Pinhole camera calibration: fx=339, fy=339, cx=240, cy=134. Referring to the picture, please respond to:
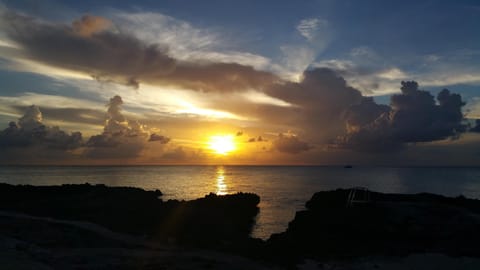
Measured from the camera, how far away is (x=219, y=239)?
29.9m

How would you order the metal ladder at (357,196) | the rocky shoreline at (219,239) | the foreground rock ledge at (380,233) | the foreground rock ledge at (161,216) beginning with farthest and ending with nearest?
the metal ladder at (357,196)
the foreground rock ledge at (161,216)
the foreground rock ledge at (380,233)
the rocky shoreline at (219,239)

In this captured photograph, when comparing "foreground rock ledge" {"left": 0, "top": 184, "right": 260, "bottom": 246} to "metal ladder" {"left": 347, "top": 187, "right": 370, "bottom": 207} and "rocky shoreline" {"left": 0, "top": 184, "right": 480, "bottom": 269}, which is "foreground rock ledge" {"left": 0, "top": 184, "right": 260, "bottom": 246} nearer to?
"rocky shoreline" {"left": 0, "top": 184, "right": 480, "bottom": 269}

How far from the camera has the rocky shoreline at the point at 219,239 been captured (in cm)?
2261

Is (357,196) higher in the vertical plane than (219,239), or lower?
higher

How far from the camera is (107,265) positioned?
69.5 ft

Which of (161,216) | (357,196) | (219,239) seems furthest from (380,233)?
(357,196)

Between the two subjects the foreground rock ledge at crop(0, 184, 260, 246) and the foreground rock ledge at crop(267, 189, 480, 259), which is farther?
the foreground rock ledge at crop(0, 184, 260, 246)

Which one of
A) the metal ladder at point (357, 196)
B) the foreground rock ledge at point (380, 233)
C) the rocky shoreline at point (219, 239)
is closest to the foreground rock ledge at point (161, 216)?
the rocky shoreline at point (219, 239)

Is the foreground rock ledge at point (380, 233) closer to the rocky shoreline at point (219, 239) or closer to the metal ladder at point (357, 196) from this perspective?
the rocky shoreline at point (219, 239)

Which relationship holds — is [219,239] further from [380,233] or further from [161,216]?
[380,233]

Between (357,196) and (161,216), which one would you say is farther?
(357,196)

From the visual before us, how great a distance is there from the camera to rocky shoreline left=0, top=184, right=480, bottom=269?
22.6 metres

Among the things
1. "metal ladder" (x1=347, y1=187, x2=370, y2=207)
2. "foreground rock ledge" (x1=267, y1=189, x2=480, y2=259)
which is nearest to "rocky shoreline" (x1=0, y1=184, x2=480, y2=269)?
"foreground rock ledge" (x1=267, y1=189, x2=480, y2=259)

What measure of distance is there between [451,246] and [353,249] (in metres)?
7.84
